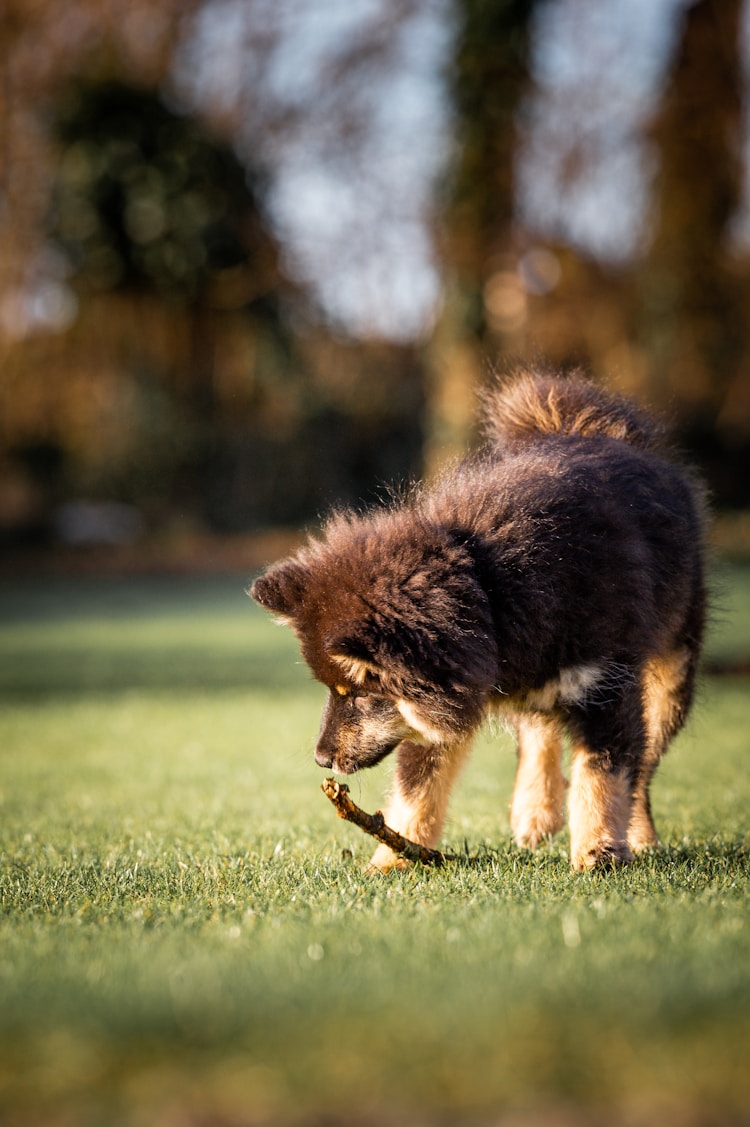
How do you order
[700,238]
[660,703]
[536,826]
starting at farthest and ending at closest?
[700,238], [660,703], [536,826]

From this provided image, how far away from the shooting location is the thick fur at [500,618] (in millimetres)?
4613

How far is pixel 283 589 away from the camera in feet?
16.0

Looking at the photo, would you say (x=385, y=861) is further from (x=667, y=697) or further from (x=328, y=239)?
(x=328, y=239)

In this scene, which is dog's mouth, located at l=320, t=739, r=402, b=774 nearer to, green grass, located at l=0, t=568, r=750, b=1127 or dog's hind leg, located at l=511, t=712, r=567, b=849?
green grass, located at l=0, t=568, r=750, b=1127

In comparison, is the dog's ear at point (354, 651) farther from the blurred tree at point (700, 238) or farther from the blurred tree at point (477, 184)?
the blurred tree at point (477, 184)

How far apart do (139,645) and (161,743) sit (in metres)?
7.94

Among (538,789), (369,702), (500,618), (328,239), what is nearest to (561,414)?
(500,618)

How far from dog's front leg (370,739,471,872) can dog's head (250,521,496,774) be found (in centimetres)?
41

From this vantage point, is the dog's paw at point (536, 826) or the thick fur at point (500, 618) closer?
the thick fur at point (500, 618)

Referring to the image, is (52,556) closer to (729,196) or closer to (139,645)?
(139,645)

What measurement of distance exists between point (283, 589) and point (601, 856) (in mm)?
1764

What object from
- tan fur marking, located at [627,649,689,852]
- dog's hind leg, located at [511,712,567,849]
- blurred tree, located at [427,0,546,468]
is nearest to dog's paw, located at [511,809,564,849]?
dog's hind leg, located at [511,712,567,849]

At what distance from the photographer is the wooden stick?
496 centimetres

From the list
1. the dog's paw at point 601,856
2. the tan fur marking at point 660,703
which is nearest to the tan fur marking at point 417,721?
the dog's paw at point 601,856
